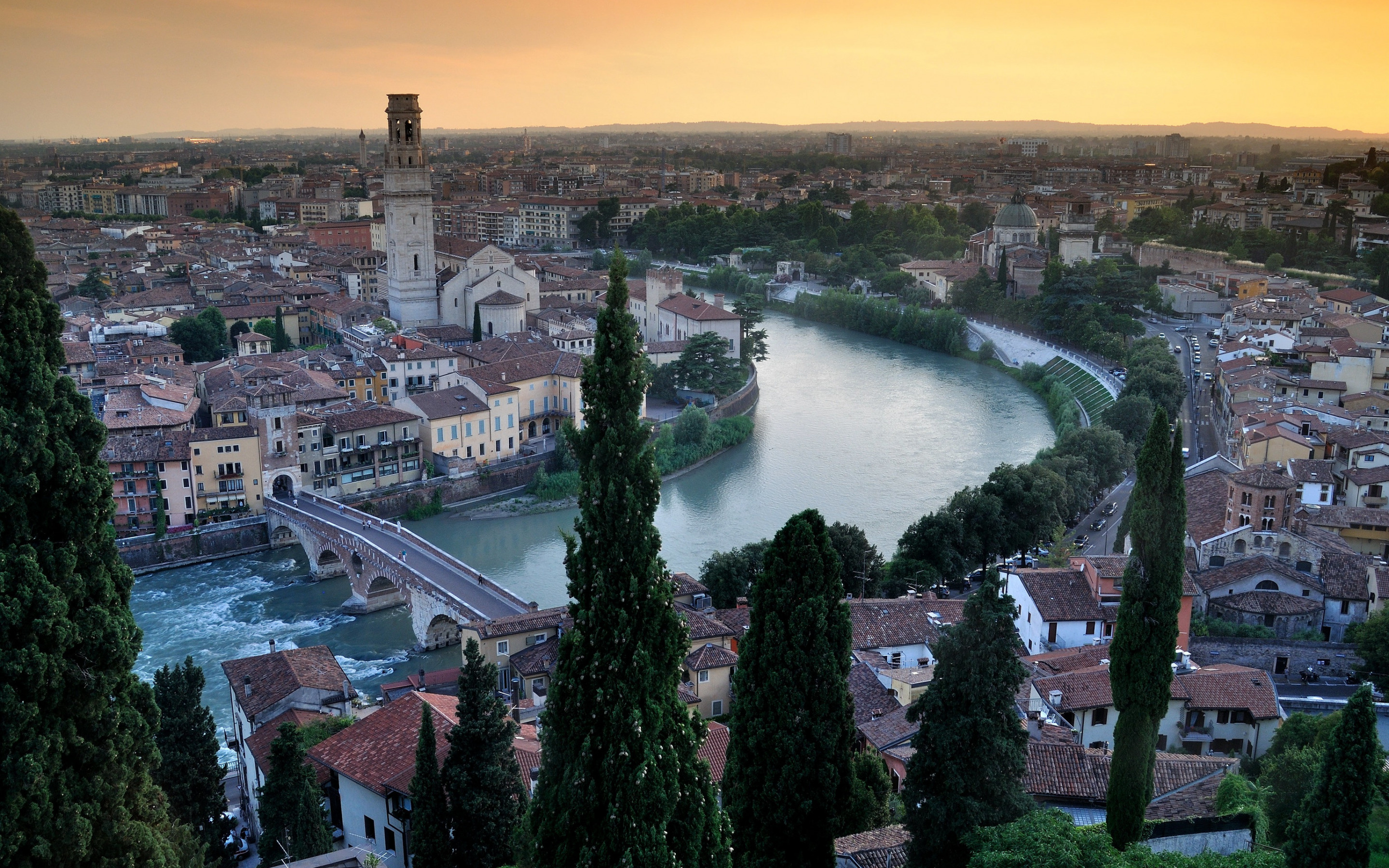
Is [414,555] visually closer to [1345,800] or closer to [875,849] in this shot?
[875,849]

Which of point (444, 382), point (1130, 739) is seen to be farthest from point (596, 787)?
point (444, 382)

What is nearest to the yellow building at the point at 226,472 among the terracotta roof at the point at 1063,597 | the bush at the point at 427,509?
the bush at the point at 427,509

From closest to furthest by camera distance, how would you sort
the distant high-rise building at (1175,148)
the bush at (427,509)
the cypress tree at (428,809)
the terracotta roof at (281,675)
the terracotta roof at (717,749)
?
the cypress tree at (428,809), the terracotta roof at (717,749), the terracotta roof at (281,675), the bush at (427,509), the distant high-rise building at (1175,148)

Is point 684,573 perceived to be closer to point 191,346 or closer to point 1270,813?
point 1270,813

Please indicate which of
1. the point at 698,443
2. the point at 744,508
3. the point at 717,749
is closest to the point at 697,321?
the point at 698,443

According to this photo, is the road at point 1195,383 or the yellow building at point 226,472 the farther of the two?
the road at point 1195,383

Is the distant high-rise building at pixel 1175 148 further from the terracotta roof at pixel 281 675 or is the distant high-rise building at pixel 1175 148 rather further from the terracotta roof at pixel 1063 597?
the terracotta roof at pixel 281 675

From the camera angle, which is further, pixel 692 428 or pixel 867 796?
pixel 692 428
